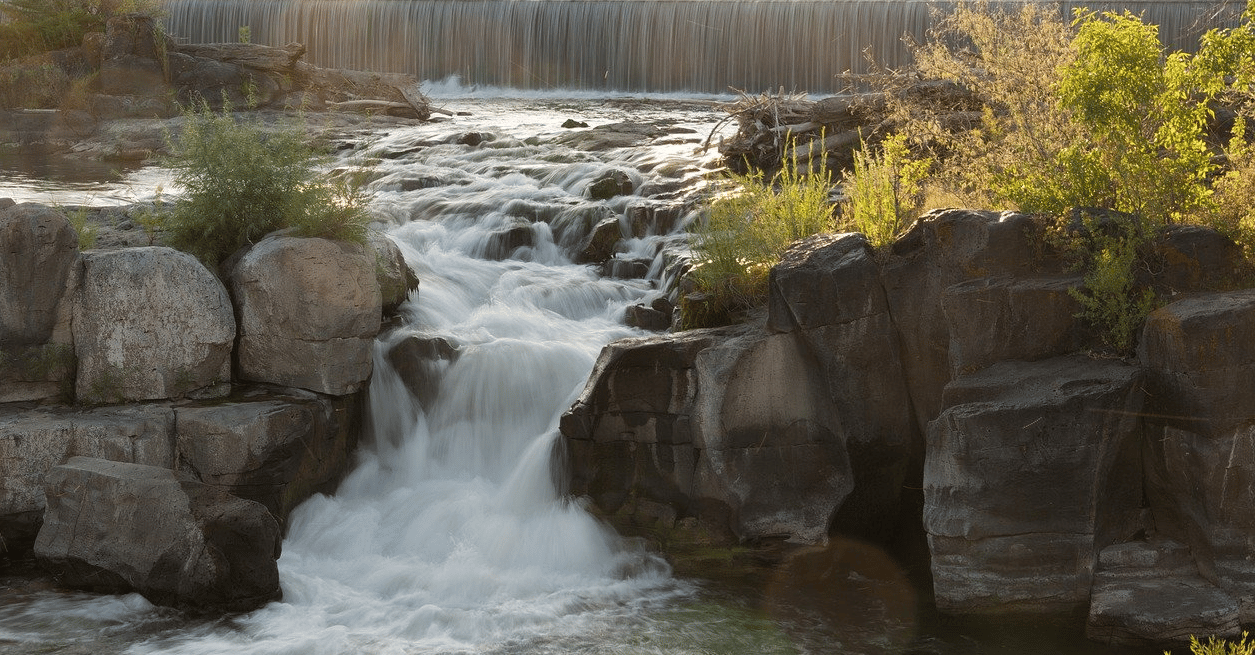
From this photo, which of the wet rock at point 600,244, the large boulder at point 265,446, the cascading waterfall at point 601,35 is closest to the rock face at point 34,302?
the large boulder at point 265,446

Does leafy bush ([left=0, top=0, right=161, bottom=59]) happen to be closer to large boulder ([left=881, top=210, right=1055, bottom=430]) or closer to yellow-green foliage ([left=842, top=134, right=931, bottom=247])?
yellow-green foliage ([left=842, top=134, right=931, bottom=247])

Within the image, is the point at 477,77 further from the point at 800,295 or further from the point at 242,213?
the point at 800,295

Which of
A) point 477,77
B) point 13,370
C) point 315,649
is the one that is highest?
point 477,77

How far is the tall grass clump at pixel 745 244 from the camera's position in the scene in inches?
352

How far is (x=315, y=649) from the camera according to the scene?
7.02m

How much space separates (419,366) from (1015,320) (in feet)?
15.8

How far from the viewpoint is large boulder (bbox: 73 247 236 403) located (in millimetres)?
8469

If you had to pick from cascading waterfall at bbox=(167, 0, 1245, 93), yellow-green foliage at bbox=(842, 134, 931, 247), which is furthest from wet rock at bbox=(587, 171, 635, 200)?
cascading waterfall at bbox=(167, 0, 1245, 93)

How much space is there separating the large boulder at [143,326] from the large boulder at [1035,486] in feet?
17.5

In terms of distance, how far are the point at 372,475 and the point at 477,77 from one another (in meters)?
21.4

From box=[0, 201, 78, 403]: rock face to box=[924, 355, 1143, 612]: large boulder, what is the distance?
620 centimetres

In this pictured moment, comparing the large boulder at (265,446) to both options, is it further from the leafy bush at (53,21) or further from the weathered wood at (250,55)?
the leafy bush at (53,21)

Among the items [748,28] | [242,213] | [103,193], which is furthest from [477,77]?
[242,213]

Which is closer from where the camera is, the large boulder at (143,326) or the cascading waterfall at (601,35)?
the large boulder at (143,326)
